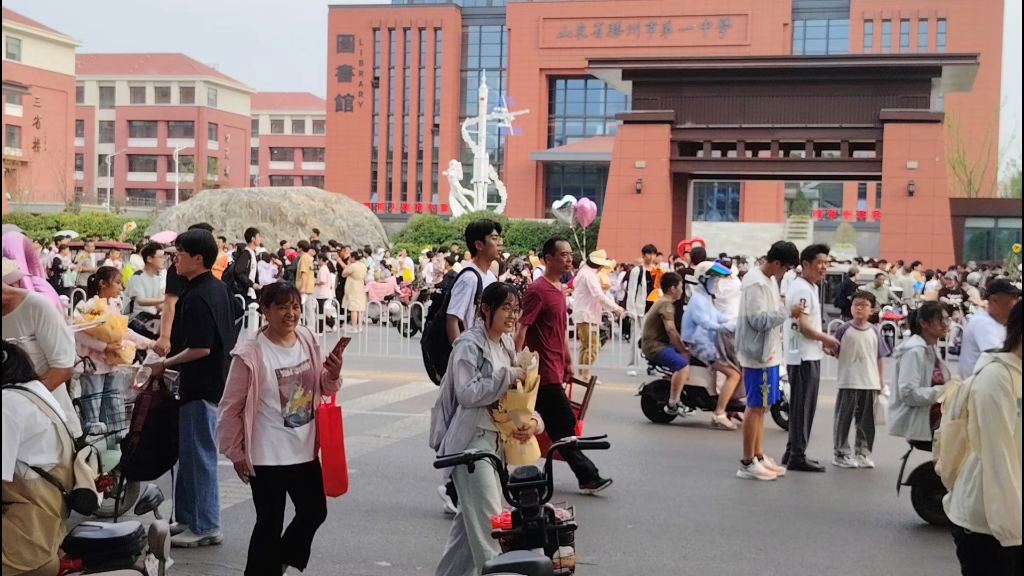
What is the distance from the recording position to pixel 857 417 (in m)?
9.17

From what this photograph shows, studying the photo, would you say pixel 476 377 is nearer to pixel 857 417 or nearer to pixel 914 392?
pixel 914 392

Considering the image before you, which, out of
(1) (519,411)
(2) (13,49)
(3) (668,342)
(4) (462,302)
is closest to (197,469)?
(4) (462,302)

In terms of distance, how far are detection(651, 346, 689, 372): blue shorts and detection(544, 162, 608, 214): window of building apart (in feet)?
183

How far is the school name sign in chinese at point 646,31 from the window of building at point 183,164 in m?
28.6

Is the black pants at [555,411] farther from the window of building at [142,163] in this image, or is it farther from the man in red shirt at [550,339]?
the window of building at [142,163]

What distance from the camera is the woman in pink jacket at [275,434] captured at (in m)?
5.09

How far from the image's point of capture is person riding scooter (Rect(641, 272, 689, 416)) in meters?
11.0

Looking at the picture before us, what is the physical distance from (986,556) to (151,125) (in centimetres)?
8517

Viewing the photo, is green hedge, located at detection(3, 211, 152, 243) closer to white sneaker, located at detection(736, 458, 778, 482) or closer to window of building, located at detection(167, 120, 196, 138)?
window of building, located at detection(167, 120, 196, 138)

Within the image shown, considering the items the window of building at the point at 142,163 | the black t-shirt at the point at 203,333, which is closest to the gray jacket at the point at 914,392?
the black t-shirt at the point at 203,333

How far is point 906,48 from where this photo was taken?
6581 cm

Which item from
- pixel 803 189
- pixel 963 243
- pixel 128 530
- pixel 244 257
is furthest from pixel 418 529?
pixel 803 189

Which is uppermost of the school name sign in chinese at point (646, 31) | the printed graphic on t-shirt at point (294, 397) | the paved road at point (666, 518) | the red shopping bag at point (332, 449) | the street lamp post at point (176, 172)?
the school name sign in chinese at point (646, 31)

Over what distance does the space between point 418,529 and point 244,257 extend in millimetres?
10824
